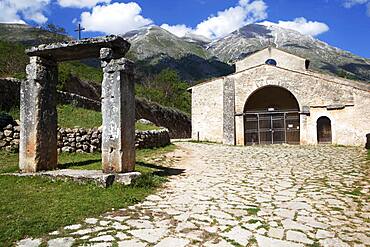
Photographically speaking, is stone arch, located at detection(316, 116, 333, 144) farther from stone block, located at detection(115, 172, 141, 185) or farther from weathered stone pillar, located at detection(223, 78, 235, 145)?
stone block, located at detection(115, 172, 141, 185)

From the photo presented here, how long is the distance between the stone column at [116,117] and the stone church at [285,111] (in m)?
16.0

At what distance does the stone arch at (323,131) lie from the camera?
70.1 feet

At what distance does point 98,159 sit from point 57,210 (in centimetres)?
525

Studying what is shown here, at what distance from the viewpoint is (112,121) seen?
689 centimetres

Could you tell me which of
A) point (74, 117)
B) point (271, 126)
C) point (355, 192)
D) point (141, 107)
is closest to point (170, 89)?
point (141, 107)

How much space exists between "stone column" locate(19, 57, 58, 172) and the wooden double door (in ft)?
57.6

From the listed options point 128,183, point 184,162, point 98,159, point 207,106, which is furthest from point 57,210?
point 207,106

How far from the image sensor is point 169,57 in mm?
95188

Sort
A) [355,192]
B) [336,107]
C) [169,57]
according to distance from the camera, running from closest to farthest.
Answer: [355,192] → [336,107] → [169,57]

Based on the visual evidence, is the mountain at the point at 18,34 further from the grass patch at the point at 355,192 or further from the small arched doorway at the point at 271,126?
the grass patch at the point at 355,192

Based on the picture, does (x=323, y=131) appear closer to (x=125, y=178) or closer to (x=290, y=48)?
(x=125, y=178)

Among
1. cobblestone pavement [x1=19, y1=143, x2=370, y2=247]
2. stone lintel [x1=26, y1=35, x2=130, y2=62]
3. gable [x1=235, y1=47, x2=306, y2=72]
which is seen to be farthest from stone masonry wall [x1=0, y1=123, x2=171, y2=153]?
gable [x1=235, y1=47, x2=306, y2=72]

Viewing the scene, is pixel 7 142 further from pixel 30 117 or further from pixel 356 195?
pixel 356 195

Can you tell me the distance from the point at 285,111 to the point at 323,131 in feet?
9.86
